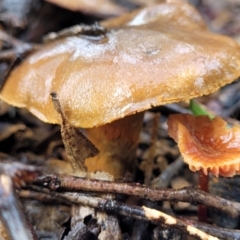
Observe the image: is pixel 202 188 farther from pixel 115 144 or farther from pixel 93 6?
pixel 93 6

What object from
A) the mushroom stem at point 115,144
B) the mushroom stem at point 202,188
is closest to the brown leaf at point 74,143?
the mushroom stem at point 115,144

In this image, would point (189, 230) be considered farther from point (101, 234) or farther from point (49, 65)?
point (49, 65)

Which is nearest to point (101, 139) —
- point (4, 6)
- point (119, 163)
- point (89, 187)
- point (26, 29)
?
point (119, 163)

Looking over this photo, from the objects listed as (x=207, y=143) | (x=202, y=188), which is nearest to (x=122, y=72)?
(x=207, y=143)

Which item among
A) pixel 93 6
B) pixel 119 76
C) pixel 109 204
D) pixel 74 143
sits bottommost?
pixel 93 6

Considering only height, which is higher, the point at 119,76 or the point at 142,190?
the point at 119,76

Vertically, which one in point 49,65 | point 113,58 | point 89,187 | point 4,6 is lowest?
point 4,6

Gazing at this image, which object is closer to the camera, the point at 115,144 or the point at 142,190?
the point at 142,190

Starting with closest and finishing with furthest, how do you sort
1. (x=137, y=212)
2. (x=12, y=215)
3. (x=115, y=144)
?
1. (x=12, y=215)
2. (x=137, y=212)
3. (x=115, y=144)
